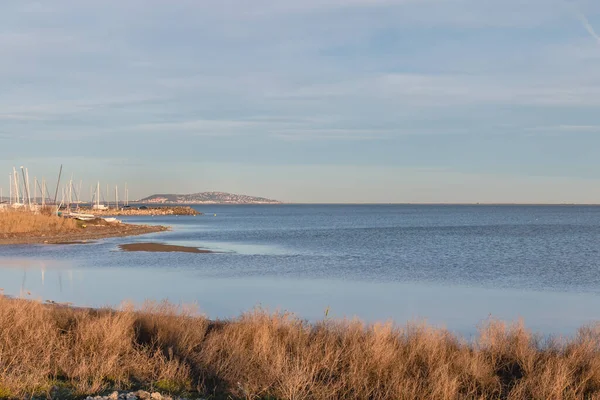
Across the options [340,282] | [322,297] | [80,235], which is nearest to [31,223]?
[80,235]

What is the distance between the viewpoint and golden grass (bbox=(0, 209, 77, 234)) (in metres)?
53.3

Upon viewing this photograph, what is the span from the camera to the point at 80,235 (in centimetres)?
5684

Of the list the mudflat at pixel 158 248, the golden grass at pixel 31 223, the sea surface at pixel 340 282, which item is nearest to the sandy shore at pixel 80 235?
the golden grass at pixel 31 223

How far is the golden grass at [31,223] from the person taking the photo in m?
53.3

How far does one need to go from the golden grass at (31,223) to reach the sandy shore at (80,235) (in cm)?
101

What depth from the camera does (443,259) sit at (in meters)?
38.7

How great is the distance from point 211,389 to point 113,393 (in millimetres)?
1503

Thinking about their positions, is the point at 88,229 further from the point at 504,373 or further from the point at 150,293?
the point at 504,373

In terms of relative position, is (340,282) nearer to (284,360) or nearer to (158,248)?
(284,360)

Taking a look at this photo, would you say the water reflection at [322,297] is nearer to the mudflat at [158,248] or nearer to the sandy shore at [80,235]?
the mudflat at [158,248]

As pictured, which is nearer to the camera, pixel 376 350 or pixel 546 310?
pixel 376 350

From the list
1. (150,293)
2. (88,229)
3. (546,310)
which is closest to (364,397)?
(546,310)

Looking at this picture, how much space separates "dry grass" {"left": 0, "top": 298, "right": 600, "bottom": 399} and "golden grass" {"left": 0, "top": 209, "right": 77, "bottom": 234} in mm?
44563

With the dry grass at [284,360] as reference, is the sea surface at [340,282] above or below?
below
